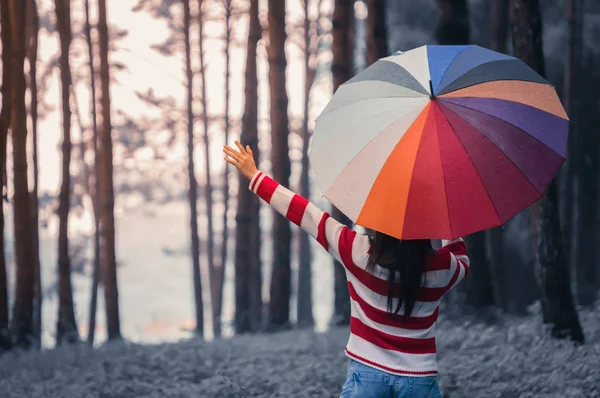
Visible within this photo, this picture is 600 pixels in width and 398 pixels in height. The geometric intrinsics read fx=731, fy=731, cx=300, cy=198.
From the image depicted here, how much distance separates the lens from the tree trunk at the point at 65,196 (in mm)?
12422

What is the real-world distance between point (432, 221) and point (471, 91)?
0.70 metres

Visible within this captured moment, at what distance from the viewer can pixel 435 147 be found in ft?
11.1

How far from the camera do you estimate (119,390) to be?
6.89m

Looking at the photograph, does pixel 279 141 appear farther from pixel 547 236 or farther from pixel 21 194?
pixel 547 236

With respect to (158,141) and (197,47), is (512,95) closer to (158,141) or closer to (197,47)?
(197,47)

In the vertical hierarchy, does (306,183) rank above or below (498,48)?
below

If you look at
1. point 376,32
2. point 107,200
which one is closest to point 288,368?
point 376,32

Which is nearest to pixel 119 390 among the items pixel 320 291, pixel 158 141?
pixel 158 141

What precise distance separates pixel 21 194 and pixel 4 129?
131cm

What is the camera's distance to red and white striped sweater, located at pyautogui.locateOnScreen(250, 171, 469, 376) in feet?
10.9

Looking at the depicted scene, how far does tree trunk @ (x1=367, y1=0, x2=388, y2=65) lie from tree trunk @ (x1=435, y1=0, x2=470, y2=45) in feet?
6.75

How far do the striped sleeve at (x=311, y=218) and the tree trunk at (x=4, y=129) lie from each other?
6516mm

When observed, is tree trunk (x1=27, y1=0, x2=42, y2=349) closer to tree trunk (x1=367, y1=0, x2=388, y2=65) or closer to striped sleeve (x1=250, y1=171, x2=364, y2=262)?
tree trunk (x1=367, y1=0, x2=388, y2=65)

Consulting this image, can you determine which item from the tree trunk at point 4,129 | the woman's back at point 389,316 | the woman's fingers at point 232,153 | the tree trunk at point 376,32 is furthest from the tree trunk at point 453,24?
the woman's back at point 389,316
